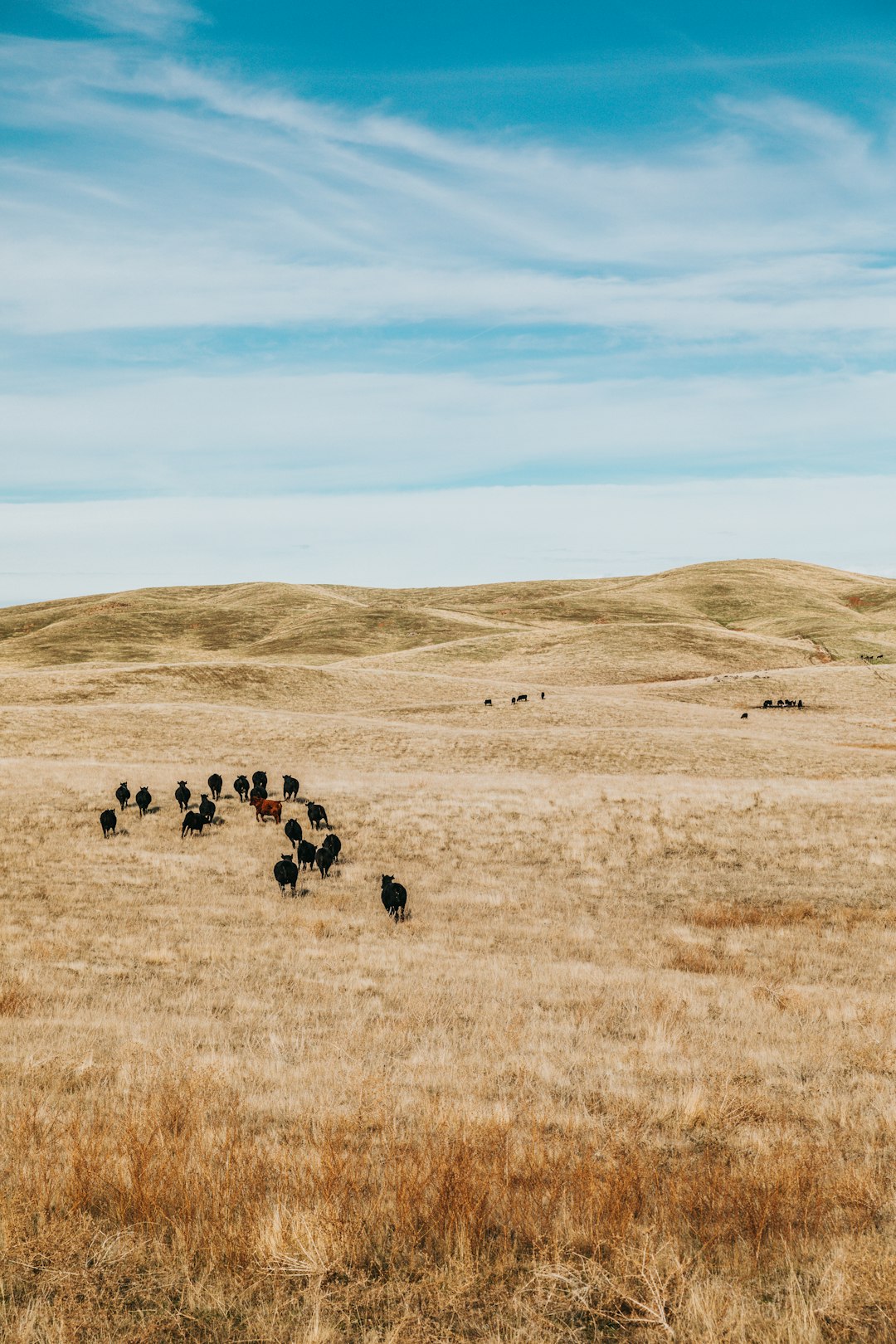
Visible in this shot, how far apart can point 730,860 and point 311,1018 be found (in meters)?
16.8

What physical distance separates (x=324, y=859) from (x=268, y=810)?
6331mm

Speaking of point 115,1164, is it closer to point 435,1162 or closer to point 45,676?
point 435,1162

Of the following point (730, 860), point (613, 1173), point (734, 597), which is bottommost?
point (730, 860)

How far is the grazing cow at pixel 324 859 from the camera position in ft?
67.4

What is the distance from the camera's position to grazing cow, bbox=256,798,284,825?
2603cm

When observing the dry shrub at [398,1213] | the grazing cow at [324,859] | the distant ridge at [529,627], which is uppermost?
the distant ridge at [529,627]

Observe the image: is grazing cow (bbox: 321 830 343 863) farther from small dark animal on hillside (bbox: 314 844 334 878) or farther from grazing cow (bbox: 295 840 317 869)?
Answer: grazing cow (bbox: 295 840 317 869)

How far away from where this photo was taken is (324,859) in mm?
20562

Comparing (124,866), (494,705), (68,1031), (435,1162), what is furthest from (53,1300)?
(494,705)

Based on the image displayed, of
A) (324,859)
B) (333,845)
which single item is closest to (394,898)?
(324,859)

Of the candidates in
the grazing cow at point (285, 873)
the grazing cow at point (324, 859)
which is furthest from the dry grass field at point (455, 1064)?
the grazing cow at point (324, 859)

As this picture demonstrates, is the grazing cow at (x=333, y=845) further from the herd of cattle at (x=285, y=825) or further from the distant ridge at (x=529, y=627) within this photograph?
the distant ridge at (x=529, y=627)

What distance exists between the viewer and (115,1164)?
5594 millimetres

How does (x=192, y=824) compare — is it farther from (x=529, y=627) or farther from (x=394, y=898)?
(x=529, y=627)
